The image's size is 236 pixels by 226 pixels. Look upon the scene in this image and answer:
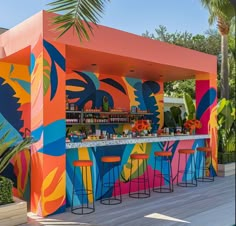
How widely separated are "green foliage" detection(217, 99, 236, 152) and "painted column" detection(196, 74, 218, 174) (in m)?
0.38

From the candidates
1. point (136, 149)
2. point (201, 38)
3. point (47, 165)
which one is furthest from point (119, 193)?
point (201, 38)

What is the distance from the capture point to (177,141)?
24.4 feet

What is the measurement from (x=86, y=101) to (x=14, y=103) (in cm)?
215

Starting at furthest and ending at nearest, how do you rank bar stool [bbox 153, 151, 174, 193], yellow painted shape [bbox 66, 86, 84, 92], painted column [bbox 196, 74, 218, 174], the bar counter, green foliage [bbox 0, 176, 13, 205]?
painted column [bbox 196, 74, 218, 174] < yellow painted shape [bbox 66, 86, 84, 92] < bar stool [bbox 153, 151, 174, 193] < the bar counter < green foliage [bbox 0, 176, 13, 205]

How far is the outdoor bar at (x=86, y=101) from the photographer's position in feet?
16.2

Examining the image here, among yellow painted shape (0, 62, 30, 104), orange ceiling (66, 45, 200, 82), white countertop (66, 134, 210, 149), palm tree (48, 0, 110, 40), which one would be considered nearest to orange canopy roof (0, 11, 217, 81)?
orange ceiling (66, 45, 200, 82)

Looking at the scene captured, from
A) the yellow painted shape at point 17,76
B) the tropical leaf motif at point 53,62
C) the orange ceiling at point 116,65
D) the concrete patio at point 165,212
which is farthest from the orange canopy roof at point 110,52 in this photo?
the concrete patio at point 165,212

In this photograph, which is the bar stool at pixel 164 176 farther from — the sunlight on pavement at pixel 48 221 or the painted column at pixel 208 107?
the sunlight on pavement at pixel 48 221

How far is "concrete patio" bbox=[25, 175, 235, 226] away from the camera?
4586 mm

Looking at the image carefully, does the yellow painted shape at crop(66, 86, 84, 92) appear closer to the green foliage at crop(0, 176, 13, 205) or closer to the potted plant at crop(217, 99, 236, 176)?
the green foliage at crop(0, 176, 13, 205)

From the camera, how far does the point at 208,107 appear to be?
8.23m

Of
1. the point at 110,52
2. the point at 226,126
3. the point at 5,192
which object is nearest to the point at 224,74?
the point at 226,126

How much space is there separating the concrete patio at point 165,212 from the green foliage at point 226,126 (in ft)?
8.20

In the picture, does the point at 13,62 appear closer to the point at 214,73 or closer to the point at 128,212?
the point at 128,212
